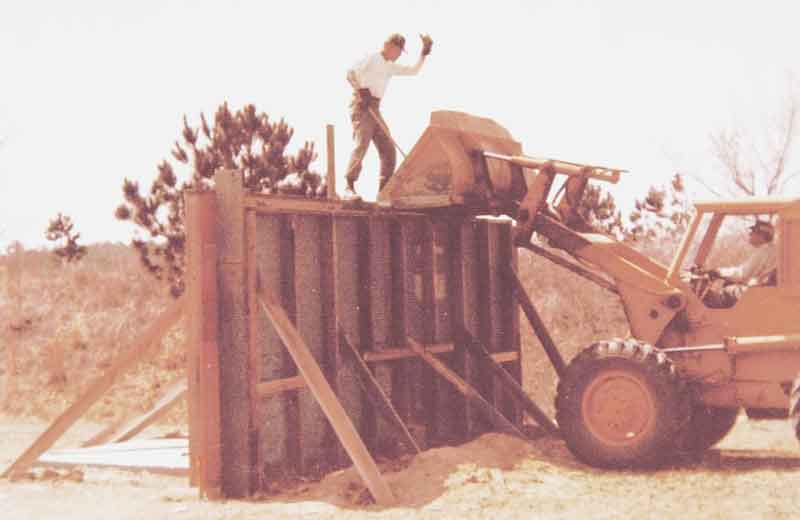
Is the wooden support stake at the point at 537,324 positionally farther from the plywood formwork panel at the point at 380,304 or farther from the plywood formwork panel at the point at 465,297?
the plywood formwork panel at the point at 380,304

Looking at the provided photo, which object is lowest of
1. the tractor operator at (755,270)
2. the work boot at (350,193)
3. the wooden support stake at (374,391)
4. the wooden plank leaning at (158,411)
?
the wooden plank leaning at (158,411)

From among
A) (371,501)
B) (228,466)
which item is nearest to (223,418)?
(228,466)

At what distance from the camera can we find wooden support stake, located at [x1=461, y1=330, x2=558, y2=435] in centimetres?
1370

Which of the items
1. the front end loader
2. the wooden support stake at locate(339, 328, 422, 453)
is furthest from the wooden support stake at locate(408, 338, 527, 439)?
the front end loader

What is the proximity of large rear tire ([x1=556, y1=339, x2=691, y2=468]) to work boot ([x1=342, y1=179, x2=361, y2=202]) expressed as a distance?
9.24 feet

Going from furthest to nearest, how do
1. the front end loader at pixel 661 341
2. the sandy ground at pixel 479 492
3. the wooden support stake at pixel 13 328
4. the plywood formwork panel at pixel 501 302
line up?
the wooden support stake at pixel 13 328 → the plywood formwork panel at pixel 501 302 → the front end loader at pixel 661 341 → the sandy ground at pixel 479 492

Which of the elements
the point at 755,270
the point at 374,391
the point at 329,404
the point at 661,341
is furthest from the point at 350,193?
the point at 755,270

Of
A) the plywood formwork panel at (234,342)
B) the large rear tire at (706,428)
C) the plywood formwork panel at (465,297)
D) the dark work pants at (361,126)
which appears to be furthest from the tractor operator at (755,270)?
the plywood formwork panel at (234,342)

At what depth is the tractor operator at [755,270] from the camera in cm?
1109

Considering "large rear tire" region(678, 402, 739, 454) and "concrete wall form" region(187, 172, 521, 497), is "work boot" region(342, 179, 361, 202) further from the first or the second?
"large rear tire" region(678, 402, 739, 454)

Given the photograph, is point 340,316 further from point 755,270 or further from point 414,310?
point 755,270

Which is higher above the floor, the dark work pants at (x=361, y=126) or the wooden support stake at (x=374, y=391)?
the dark work pants at (x=361, y=126)

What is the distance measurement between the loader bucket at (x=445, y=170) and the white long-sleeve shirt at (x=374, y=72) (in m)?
0.66

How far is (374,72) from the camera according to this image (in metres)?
12.6
